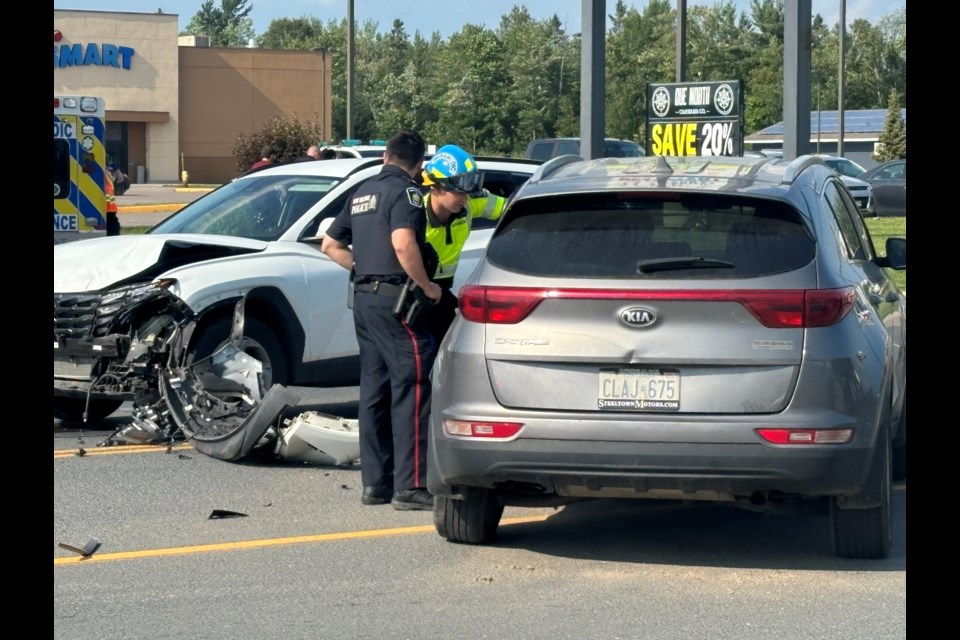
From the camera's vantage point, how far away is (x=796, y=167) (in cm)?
650

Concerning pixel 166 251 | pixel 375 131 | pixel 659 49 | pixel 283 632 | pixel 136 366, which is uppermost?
pixel 659 49

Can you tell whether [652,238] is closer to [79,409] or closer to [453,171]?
[453,171]

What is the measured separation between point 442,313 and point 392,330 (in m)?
0.32

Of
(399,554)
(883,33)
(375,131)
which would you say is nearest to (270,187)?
(399,554)

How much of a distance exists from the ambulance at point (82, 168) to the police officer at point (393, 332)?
10.6 meters

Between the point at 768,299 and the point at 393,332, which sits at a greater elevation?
the point at 768,299

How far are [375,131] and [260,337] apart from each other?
90414mm

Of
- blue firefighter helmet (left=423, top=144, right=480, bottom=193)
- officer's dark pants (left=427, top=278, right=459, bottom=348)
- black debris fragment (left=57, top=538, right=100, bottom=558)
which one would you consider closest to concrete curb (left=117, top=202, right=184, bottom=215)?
officer's dark pants (left=427, top=278, right=459, bottom=348)

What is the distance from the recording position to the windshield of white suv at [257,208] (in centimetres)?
1003

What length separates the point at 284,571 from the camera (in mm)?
6156

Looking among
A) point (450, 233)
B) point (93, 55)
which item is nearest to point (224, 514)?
point (450, 233)

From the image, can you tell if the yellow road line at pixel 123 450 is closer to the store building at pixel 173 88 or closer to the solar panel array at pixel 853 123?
the store building at pixel 173 88

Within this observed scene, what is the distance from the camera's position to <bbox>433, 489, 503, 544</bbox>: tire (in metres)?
6.45

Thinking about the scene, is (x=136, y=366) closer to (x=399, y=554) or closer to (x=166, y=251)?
(x=166, y=251)
